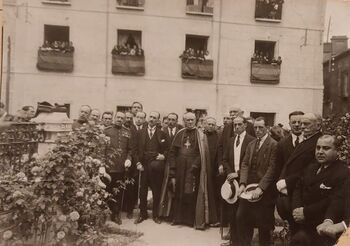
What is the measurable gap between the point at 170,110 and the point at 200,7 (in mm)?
1026

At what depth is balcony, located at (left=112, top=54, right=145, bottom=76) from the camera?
158 inches

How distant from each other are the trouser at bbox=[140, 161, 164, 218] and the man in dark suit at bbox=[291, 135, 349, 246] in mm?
1972

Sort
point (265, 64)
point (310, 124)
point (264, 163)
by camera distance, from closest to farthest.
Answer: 1. point (310, 124)
2. point (264, 163)
3. point (265, 64)

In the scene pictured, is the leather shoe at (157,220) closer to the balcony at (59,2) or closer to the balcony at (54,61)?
the balcony at (54,61)

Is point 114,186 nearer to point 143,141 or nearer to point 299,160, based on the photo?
point 143,141

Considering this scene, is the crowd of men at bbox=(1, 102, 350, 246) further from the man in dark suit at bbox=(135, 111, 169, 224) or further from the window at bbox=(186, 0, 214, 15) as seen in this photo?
the window at bbox=(186, 0, 214, 15)

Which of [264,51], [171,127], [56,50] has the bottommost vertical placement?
[171,127]

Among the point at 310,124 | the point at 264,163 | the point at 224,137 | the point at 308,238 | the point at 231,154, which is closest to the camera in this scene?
the point at 308,238

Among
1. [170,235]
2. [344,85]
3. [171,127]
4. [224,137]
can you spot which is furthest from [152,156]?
[344,85]

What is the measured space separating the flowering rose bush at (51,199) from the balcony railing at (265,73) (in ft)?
5.77

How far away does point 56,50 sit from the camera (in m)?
3.62

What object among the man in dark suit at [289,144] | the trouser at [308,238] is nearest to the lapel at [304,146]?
the man in dark suit at [289,144]

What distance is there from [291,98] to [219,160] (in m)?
0.88

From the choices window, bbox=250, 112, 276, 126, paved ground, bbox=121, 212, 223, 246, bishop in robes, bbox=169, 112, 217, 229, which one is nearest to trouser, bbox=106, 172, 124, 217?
paved ground, bbox=121, 212, 223, 246
